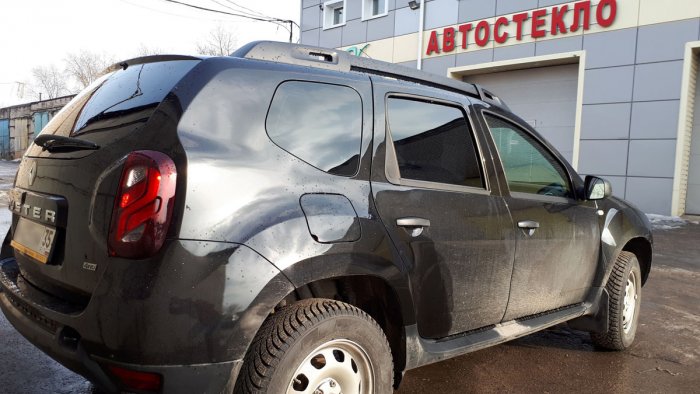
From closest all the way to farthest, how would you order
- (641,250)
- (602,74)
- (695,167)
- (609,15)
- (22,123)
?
1. (641,250)
2. (695,167)
3. (609,15)
4. (602,74)
5. (22,123)

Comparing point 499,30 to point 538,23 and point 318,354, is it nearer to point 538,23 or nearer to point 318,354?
point 538,23

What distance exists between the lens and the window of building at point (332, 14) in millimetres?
20094

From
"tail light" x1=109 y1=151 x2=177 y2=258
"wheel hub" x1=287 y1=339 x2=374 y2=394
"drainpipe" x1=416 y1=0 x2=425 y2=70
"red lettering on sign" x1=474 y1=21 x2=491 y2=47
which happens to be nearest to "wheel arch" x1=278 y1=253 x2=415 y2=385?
"wheel hub" x1=287 y1=339 x2=374 y2=394

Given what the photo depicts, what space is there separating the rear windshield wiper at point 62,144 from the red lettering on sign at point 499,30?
574 inches

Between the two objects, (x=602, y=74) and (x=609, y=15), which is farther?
(x=602, y=74)

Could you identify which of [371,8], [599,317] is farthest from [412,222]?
[371,8]

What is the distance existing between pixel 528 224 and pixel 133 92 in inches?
87.5

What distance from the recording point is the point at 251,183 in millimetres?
1954

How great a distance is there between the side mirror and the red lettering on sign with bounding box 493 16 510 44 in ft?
41.3

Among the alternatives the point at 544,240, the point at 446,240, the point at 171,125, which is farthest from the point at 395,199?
the point at 544,240

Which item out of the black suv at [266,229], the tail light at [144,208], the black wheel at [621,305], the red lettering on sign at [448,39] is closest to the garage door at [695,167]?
the red lettering on sign at [448,39]

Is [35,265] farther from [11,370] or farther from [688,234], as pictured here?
[688,234]

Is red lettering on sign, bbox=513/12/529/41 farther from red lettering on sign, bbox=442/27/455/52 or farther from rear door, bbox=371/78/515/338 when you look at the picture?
rear door, bbox=371/78/515/338

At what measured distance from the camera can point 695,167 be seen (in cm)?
1293
